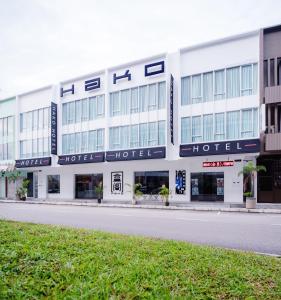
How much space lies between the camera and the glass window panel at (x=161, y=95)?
2717 cm

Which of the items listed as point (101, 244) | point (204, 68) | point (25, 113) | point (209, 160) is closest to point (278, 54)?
point (204, 68)

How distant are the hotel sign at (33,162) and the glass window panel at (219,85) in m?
18.7

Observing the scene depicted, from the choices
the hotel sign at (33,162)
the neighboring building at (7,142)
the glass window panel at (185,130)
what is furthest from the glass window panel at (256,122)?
the neighboring building at (7,142)

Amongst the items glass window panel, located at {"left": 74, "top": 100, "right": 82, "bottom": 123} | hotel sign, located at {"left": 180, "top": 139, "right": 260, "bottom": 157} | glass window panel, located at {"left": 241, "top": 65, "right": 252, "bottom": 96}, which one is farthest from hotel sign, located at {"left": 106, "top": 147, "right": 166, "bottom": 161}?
glass window panel, located at {"left": 241, "top": 65, "right": 252, "bottom": 96}

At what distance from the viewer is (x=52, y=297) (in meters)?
3.93

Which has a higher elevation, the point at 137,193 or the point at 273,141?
the point at 273,141

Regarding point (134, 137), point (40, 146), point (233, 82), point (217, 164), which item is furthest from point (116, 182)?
point (233, 82)

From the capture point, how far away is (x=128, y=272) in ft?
15.9

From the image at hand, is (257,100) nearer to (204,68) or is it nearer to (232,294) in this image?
(204,68)

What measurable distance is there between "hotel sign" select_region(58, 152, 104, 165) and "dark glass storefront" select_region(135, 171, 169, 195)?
12.7ft

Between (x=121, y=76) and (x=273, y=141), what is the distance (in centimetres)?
1465

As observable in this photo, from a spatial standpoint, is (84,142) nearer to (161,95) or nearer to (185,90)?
(161,95)

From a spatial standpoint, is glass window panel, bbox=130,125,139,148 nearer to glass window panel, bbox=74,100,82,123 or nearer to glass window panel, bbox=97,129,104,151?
glass window panel, bbox=97,129,104,151

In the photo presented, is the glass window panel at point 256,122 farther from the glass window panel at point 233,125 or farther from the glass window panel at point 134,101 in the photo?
the glass window panel at point 134,101
